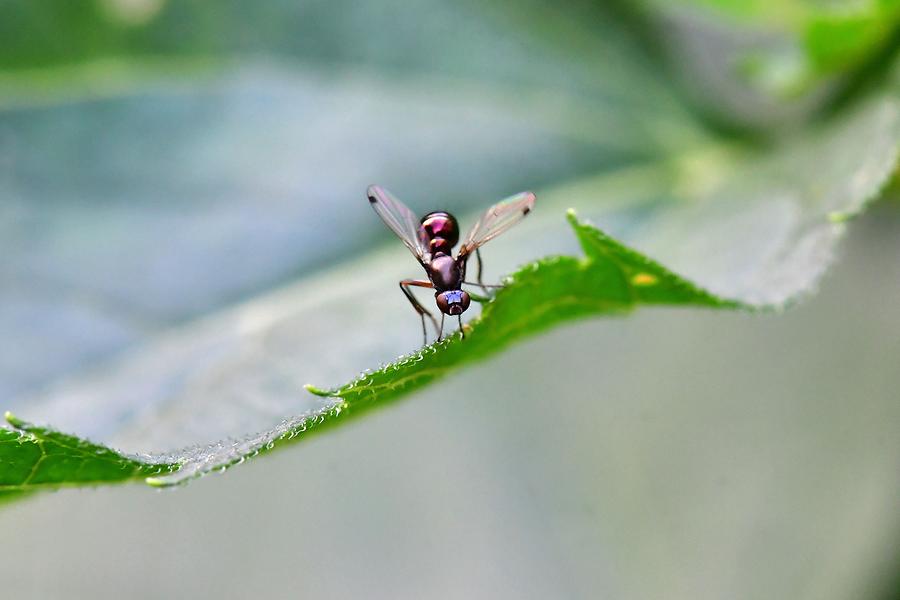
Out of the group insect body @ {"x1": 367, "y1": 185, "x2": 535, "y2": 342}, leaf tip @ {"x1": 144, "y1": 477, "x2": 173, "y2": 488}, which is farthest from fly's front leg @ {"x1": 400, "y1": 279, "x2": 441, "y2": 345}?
leaf tip @ {"x1": 144, "y1": 477, "x2": 173, "y2": 488}

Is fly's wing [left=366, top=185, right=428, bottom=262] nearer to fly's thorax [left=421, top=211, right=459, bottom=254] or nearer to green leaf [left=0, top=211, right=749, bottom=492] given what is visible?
fly's thorax [left=421, top=211, right=459, bottom=254]

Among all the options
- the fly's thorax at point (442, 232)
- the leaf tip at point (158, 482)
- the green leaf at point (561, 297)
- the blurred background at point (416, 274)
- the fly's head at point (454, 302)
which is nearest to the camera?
the leaf tip at point (158, 482)

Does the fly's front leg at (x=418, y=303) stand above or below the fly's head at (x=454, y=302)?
above

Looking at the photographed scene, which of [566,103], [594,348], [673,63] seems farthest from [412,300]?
[673,63]

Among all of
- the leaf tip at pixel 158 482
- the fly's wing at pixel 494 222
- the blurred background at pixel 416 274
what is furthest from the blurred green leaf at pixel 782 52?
the leaf tip at pixel 158 482

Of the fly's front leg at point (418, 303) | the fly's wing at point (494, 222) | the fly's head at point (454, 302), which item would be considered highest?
the fly's wing at point (494, 222)

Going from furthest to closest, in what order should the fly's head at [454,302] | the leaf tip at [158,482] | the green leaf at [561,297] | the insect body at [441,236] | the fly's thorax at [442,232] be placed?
1. the fly's thorax at [442,232]
2. the insect body at [441,236]
3. the fly's head at [454,302]
4. the green leaf at [561,297]
5. the leaf tip at [158,482]

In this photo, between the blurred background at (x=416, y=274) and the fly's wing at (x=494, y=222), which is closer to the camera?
the fly's wing at (x=494, y=222)

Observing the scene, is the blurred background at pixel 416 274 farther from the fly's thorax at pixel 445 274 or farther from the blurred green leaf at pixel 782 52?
the fly's thorax at pixel 445 274
